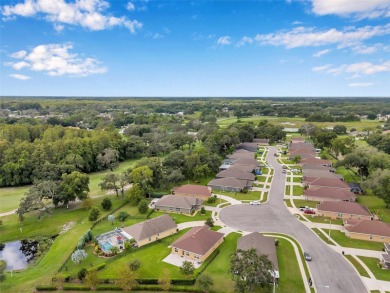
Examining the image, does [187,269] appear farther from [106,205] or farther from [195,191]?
[195,191]

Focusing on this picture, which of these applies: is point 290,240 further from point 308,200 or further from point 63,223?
point 63,223

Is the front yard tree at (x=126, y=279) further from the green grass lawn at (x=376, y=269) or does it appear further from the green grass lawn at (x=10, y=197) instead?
the green grass lawn at (x=10, y=197)

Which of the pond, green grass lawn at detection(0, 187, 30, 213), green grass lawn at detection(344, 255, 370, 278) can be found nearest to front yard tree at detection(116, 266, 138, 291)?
the pond

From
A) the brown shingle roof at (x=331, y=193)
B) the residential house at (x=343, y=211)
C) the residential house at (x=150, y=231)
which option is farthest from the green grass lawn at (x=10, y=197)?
the brown shingle roof at (x=331, y=193)

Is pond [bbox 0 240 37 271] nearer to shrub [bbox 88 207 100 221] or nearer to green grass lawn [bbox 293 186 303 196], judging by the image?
shrub [bbox 88 207 100 221]

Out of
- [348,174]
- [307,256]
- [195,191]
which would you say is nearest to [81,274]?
[307,256]

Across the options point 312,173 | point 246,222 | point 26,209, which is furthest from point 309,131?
point 26,209
